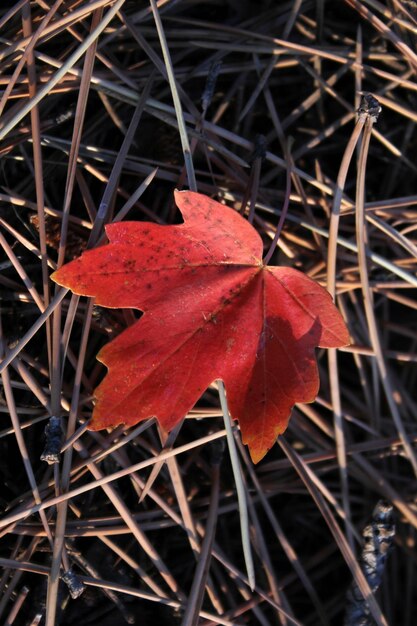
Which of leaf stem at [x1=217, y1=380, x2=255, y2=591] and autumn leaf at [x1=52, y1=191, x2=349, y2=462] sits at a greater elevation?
A: autumn leaf at [x1=52, y1=191, x2=349, y2=462]

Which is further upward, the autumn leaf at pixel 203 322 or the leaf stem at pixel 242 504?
the autumn leaf at pixel 203 322

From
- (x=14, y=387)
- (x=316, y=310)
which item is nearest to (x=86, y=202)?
(x=14, y=387)

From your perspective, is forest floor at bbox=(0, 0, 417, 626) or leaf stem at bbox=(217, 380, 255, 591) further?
forest floor at bbox=(0, 0, 417, 626)

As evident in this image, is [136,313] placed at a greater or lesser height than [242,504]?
greater

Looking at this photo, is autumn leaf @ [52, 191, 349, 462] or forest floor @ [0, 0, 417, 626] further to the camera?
forest floor @ [0, 0, 417, 626]

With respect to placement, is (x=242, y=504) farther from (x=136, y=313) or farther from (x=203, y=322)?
(x=136, y=313)

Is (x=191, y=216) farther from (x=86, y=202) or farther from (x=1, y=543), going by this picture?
(x=1, y=543)

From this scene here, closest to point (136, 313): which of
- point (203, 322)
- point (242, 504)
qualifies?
point (203, 322)

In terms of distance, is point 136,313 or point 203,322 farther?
point 136,313
